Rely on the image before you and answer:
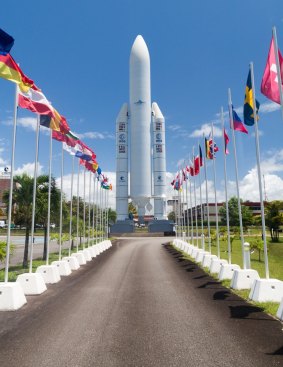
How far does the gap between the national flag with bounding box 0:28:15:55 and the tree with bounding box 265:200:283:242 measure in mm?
54904

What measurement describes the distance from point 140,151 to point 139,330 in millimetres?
65174

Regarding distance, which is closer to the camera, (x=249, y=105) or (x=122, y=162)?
(x=249, y=105)

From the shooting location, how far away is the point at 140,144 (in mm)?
72438

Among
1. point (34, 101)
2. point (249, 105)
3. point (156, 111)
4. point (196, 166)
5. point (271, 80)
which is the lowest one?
point (271, 80)

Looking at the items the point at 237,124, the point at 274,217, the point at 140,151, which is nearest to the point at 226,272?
the point at 237,124

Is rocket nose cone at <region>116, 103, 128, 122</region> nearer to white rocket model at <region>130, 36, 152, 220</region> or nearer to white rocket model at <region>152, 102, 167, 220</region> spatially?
white rocket model at <region>130, 36, 152, 220</region>

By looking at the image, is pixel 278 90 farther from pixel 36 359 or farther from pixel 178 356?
pixel 36 359

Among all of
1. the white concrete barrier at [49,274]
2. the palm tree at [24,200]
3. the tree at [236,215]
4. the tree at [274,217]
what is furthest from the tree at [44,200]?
the tree at [236,215]

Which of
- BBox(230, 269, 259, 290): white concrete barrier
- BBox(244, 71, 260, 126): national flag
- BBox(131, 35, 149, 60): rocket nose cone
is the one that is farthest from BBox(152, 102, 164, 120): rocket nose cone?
BBox(230, 269, 259, 290): white concrete barrier

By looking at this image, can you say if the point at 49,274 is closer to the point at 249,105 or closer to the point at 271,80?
the point at 249,105

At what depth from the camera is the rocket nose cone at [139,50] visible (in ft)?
239

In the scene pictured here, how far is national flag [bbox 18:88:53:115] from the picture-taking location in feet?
44.8

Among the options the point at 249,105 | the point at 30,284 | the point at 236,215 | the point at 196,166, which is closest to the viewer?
the point at 30,284

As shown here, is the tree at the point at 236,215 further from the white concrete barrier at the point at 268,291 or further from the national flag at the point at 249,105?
the white concrete barrier at the point at 268,291
